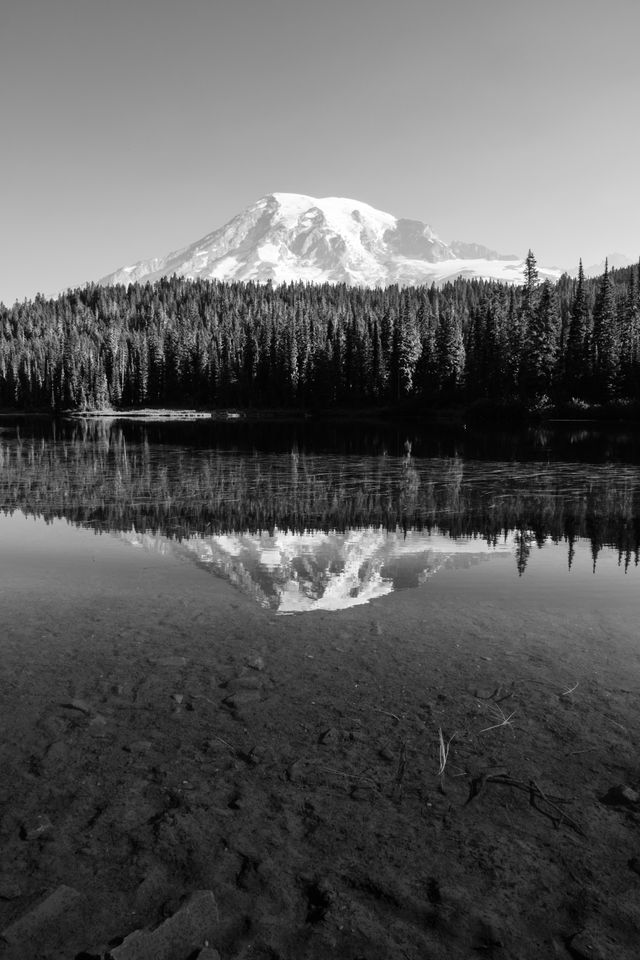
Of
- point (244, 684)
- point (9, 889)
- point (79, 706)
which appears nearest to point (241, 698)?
point (244, 684)

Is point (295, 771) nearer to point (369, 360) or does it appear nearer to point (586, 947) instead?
point (586, 947)

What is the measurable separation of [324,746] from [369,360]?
4666 inches

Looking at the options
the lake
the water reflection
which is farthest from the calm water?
the lake

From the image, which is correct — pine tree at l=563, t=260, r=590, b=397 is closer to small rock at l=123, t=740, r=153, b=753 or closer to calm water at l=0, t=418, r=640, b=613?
calm water at l=0, t=418, r=640, b=613

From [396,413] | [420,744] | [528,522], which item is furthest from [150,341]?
[420,744]

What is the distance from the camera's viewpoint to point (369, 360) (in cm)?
12200

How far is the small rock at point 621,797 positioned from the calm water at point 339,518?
19.9ft

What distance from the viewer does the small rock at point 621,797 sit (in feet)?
18.7

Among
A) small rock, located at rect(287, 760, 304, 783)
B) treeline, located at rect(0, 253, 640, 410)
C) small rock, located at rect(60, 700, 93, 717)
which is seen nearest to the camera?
small rock, located at rect(287, 760, 304, 783)

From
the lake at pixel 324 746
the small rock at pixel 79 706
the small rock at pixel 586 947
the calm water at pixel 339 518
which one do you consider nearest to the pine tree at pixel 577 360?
the calm water at pixel 339 518

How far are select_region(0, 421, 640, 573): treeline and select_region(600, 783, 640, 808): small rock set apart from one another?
8.96 m

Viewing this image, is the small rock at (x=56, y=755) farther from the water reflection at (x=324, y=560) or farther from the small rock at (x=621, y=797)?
the small rock at (x=621, y=797)

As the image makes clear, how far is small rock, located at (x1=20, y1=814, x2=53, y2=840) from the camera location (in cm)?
529

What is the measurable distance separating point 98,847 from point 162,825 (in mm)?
518
